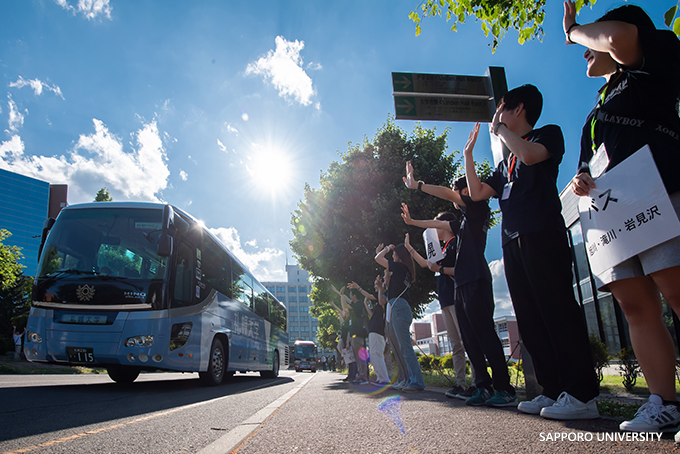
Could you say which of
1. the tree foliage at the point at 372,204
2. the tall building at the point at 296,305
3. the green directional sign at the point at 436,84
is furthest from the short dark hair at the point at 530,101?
the tall building at the point at 296,305

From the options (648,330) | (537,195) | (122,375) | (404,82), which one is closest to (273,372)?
(122,375)

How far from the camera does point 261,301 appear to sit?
13.6 metres

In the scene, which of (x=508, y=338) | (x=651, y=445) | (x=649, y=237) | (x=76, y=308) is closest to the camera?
(x=651, y=445)

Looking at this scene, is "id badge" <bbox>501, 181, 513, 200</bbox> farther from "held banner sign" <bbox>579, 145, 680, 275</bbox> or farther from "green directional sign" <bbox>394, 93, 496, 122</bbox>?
"green directional sign" <bbox>394, 93, 496, 122</bbox>

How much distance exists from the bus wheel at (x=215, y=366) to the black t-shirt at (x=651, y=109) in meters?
7.52

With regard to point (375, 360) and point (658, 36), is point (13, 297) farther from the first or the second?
point (658, 36)

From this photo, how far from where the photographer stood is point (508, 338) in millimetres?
42125

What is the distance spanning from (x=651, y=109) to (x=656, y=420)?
60.9 inches

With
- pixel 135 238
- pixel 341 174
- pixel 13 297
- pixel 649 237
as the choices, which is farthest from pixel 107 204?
pixel 13 297

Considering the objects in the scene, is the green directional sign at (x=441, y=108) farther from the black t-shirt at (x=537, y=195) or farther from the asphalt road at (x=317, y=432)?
the asphalt road at (x=317, y=432)

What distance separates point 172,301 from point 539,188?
19.6 feet

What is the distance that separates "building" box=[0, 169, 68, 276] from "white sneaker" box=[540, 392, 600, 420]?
128 meters

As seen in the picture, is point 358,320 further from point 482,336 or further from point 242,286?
point 482,336

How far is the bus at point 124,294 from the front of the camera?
20.0ft
